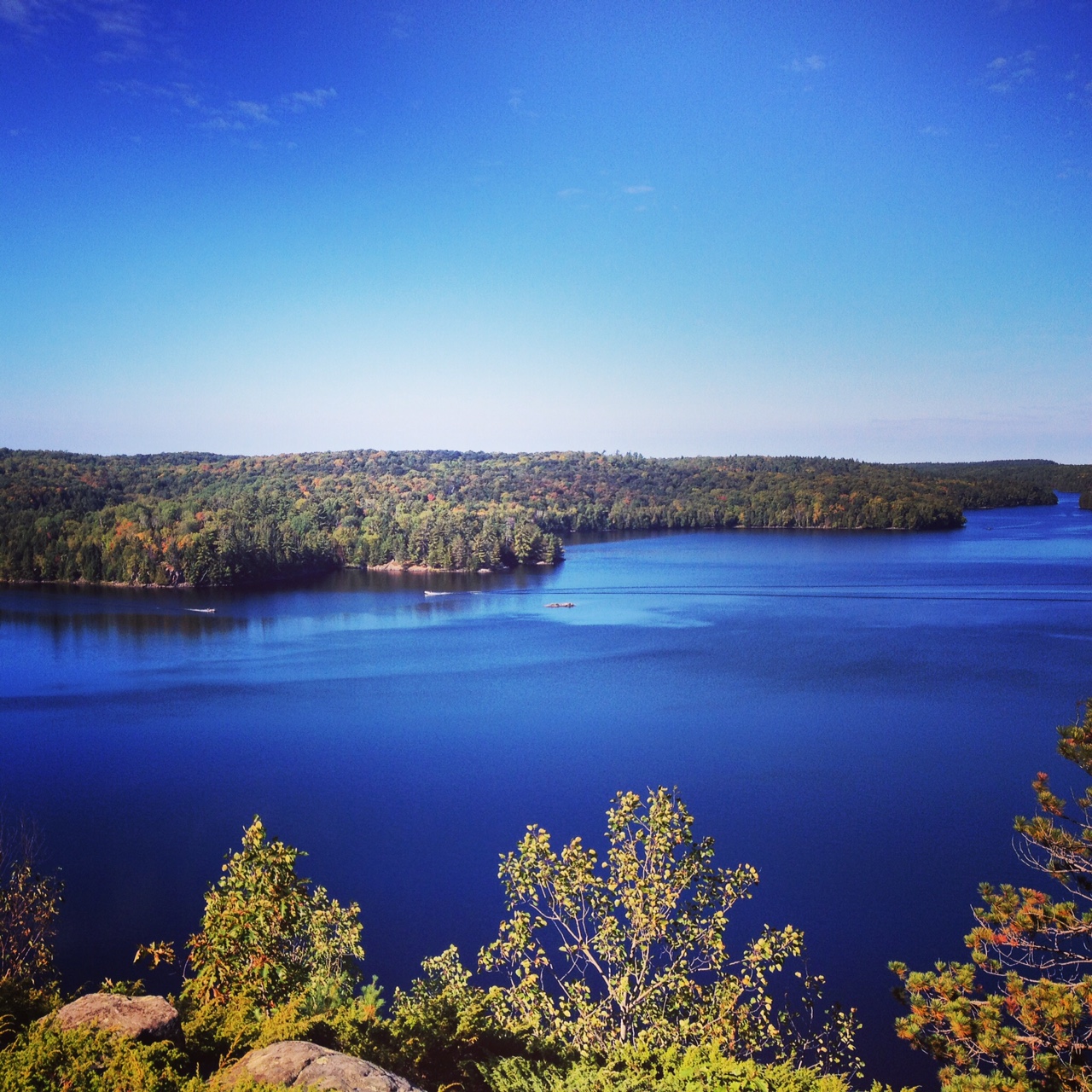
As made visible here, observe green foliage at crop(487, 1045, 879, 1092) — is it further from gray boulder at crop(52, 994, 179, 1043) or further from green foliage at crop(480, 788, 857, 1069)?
gray boulder at crop(52, 994, 179, 1043)

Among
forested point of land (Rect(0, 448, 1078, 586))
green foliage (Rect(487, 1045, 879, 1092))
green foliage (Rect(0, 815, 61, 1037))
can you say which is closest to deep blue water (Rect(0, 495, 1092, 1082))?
green foliage (Rect(0, 815, 61, 1037))

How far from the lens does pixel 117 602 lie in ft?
189

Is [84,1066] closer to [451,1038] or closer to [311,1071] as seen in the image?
[311,1071]

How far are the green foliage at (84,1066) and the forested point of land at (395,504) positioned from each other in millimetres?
63702

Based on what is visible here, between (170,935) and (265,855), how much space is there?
8.54m

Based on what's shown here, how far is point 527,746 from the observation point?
26.0 m

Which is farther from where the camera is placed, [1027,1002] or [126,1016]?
[1027,1002]

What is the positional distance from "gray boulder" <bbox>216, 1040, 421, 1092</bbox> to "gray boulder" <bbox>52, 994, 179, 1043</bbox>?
744 millimetres


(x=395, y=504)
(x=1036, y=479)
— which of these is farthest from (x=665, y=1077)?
(x=1036, y=479)

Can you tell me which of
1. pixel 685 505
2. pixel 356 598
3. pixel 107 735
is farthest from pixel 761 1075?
pixel 685 505

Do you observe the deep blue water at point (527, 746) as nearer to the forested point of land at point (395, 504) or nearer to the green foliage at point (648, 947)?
the green foliage at point (648, 947)

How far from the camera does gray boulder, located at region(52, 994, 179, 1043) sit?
21.0 feet

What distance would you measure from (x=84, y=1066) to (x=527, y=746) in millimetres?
20874

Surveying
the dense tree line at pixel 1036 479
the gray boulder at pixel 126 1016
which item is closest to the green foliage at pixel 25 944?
the gray boulder at pixel 126 1016
